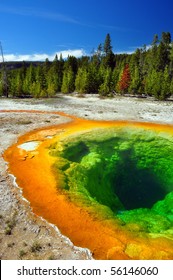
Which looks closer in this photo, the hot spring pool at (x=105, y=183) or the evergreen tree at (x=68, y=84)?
the hot spring pool at (x=105, y=183)

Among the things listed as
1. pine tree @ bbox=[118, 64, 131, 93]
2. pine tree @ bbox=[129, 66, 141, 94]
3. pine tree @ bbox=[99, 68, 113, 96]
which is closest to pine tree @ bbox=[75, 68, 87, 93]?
pine tree @ bbox=[99, 68, 113, 96]

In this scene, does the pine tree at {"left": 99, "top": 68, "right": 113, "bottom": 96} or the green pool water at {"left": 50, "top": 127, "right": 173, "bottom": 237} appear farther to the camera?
the pine tree at {"left": 99, "top": 68, "right": 113, "bottom": 96}

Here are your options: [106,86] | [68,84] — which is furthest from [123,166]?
[68,84]

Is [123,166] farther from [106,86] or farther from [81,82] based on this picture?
[81,82]

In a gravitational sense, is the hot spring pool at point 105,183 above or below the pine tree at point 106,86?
below

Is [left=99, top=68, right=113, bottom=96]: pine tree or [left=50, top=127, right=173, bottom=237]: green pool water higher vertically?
[left=99, top=68, right=113, bottom=96]: pine tree

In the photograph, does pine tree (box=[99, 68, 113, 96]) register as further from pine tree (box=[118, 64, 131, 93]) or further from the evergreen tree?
the evergreen tree

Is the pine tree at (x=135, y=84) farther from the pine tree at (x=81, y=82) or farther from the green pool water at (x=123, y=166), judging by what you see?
the green pool water at (x=123, y=166)

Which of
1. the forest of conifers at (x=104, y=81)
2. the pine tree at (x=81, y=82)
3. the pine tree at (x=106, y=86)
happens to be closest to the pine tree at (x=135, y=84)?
the forest of conifers at (x=104, y=81)

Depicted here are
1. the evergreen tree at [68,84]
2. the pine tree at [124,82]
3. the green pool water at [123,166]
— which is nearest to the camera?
the green pool water at [123,166]
